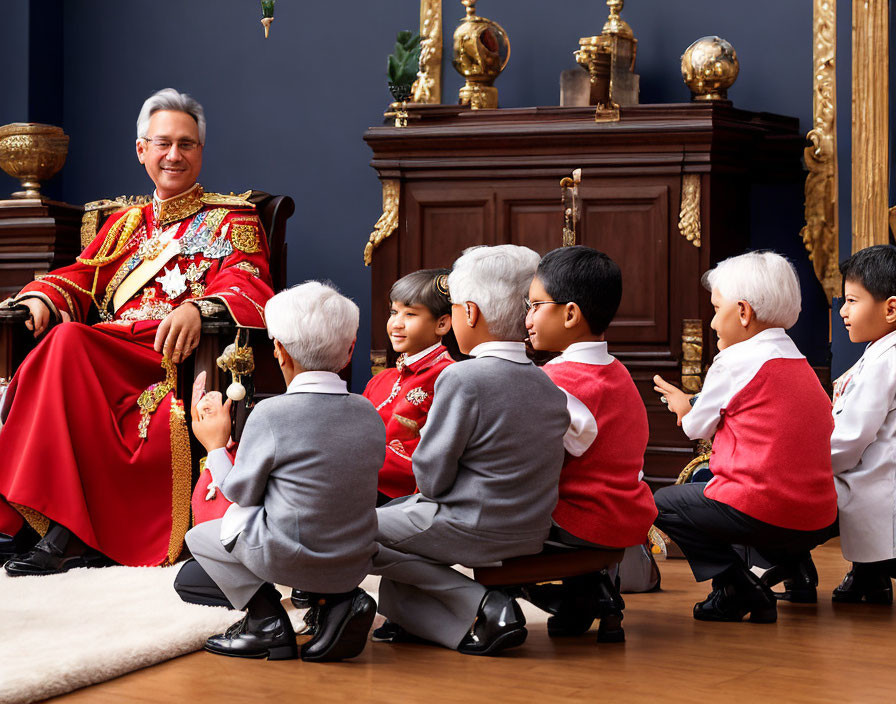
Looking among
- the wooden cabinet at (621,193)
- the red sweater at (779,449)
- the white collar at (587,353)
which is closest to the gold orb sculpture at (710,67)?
the wooden cabinet at (621,193)

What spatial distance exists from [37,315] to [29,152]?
1.58m

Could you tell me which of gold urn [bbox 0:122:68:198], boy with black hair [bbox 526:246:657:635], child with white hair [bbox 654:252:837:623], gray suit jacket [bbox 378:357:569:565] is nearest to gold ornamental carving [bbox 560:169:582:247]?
child with white hair [bbox 654:252:837:623]

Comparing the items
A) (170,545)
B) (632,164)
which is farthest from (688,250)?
(170,545)

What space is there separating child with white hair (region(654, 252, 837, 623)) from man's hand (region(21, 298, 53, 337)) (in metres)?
2.10

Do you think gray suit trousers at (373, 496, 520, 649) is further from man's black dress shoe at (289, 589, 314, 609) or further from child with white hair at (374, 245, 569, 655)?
man's black dress shoe at (289, 589, 314, 609)

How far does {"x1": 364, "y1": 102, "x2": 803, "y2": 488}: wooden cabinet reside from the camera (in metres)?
4.46

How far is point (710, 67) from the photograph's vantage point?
4.65m

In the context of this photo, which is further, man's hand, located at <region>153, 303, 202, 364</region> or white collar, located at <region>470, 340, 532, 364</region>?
man's hand, located at <region>153, 303, 202, 364</region>

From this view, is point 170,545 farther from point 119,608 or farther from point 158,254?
point 158,254

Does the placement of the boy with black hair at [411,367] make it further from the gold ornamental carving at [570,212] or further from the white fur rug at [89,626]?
the gold ornamental carving at [570,212]

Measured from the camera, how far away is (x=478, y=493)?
2.58 meters

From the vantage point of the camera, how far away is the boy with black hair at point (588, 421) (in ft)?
8.86

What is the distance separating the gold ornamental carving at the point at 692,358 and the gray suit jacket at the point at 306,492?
2139 mm

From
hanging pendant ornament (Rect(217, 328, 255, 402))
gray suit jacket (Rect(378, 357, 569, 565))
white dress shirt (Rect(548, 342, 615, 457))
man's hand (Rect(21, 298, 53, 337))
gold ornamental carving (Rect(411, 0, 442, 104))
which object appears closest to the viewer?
gray suit jacket (Rect(378, 357, 569, 565))
